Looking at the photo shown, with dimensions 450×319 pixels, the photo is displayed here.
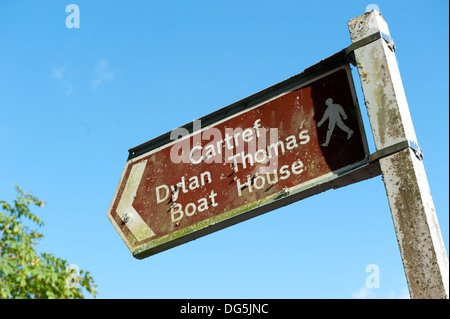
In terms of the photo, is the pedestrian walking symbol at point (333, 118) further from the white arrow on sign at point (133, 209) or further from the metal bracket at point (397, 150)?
the white arrow on sign at point (133, 209)

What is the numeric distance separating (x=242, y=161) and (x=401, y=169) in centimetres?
84

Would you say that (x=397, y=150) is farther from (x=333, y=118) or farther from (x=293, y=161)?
(x=293, y=161)

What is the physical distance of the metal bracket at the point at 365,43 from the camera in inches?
90.5

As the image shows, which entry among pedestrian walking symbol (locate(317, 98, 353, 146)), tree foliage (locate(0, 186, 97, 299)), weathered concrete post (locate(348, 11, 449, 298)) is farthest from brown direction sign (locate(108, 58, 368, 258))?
tree foliage (locate(0, 186, 97, 299))

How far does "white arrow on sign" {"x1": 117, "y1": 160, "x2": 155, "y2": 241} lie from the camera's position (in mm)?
2799

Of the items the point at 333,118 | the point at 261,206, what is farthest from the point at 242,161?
the point at 333,118

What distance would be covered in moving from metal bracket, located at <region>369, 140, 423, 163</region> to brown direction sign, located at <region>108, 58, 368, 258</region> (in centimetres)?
6

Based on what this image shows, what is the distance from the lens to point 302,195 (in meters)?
2.33

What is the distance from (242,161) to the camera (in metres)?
2.58

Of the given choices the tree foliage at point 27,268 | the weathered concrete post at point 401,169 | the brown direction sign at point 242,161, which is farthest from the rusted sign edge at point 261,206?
the tree foliage at point 27,268

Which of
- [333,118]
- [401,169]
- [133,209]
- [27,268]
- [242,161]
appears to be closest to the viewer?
[401,169]

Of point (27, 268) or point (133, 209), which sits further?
point (27, 268)

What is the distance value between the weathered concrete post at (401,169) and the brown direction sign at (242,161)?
0.35ft
